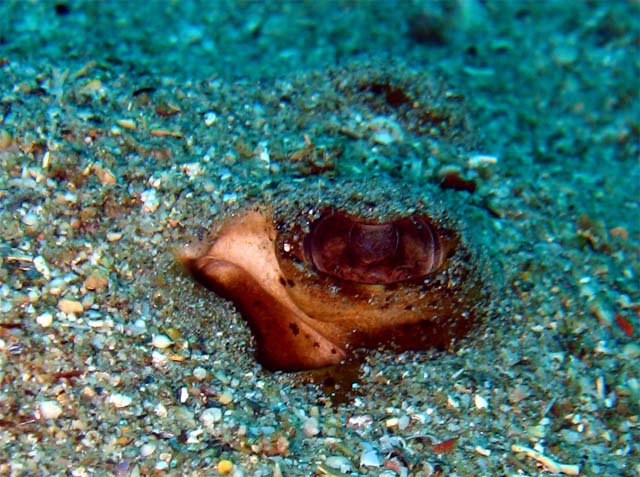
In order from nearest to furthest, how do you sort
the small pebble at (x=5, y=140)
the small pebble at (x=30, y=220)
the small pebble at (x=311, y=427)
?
the small pebble at (x=311, y=427) → the small pebble at (x=30, y=220) → the small pebble at (x=5, y=140)

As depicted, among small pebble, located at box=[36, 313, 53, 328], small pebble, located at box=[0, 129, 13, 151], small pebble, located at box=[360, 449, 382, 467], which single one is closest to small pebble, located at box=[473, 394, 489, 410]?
small pebble, located at box=[360, 449, 382, 467]

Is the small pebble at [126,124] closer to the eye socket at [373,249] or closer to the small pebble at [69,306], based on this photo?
the small pebble at [69,306]

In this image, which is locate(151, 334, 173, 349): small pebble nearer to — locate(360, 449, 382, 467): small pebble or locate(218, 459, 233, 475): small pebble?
locate(218, 459, 233, 475): small pebble

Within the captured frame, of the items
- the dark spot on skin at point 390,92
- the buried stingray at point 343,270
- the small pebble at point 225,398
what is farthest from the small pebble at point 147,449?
the dark spot on skin at point 390,92

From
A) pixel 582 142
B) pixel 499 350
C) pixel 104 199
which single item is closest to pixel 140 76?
pixel 104 199

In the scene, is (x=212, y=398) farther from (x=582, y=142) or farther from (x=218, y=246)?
(x=582, y=142)

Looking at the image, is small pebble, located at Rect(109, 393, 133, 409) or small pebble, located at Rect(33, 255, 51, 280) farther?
small pebble, located at Rect(33, 255, 51, 280)
